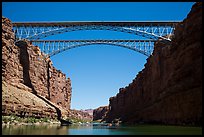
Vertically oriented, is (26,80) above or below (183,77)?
above

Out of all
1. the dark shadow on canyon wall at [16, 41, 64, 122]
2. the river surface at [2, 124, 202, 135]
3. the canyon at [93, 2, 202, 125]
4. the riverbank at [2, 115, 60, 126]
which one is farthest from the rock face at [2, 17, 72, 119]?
the canyon at [93, 2, 202, 125]

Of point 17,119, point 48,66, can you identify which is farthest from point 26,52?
point 17,119

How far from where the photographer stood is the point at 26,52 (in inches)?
1639

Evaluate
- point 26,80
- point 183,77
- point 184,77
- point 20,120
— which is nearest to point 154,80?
point 183,77

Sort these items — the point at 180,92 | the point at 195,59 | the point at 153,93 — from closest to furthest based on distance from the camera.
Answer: the point at 195,59 → the point at 180,92 → the point at 153,93

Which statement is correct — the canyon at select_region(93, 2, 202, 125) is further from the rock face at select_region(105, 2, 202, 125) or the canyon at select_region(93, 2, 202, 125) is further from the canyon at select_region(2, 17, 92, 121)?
the canyon at select_region(2, 17, 92, 121)

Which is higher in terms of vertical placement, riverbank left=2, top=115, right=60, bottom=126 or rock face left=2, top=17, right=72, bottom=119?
rock face left=2, top=17, right=72, bottom=119

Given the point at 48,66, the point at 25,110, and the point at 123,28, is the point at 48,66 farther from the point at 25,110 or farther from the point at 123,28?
the point at 25,110

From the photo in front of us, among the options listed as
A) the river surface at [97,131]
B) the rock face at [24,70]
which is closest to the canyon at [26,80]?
the rock face at [24,70]

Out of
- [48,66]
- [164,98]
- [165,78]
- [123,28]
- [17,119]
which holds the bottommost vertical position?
[17,119]

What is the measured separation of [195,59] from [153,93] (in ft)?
62.8

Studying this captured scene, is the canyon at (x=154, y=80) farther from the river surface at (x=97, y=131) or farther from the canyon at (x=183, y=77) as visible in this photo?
the river surface at (x=97, y=131)

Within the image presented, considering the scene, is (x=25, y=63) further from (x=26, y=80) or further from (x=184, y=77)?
(x=184, y=77)

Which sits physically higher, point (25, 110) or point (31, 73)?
point (31, 73)
